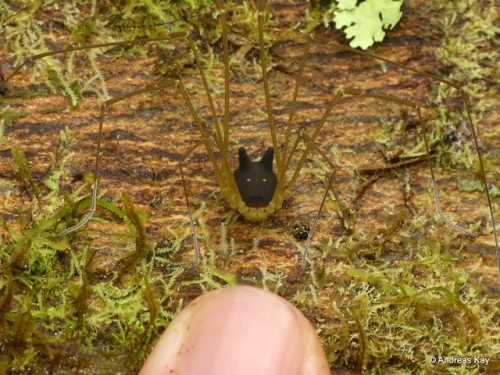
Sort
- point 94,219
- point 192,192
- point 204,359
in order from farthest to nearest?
point 192,192 < point 94,219 < point 204,359

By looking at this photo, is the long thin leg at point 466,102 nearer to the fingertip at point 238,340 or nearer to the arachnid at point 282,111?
the arachnid at point 282,111

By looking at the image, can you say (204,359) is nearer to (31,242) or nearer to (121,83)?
(31,242)

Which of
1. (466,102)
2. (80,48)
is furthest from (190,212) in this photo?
(466,102)

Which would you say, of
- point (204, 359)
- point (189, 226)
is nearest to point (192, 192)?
point (189, 226)

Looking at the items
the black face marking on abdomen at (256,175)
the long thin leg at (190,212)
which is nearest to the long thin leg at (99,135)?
the long thin leg at (190,212)

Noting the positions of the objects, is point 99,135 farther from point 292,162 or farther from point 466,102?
point 466,102

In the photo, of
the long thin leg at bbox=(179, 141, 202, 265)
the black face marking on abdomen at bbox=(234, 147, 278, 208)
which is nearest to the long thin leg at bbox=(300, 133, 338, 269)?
the black face marking on abdomen at bbox=(234, 147, 278, 208)
